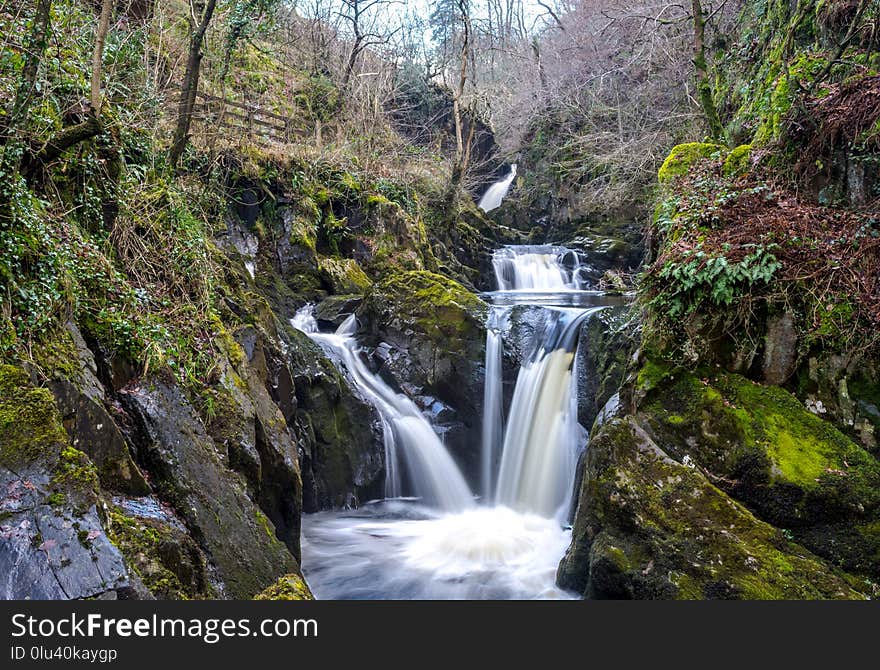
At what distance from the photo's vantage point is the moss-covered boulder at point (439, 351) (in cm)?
948

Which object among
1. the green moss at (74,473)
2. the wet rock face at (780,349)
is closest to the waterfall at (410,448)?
the wet rock face at (780,349)

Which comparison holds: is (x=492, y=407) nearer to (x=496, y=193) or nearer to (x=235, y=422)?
(x=235, y=422)

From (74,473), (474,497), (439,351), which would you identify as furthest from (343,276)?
(74,473)

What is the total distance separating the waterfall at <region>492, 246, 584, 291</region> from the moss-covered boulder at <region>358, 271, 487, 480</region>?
620 centimetres

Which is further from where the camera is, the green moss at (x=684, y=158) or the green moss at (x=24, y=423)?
the green moss at (x=684, y=158)

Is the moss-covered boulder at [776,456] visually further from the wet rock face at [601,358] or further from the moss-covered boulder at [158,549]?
the moss-covered boulder at [158,549]

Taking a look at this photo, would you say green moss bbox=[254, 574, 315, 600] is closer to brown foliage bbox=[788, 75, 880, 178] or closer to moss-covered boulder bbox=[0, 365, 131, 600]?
moss-covered boulder bbox=[0, 365, 131, 600]

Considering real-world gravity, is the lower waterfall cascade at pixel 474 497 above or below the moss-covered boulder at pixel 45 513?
below

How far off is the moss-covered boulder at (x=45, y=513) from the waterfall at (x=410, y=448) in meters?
6.28

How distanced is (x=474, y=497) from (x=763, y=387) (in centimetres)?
499

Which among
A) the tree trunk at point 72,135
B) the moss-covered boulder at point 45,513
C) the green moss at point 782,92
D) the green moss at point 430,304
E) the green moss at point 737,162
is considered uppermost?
the green moss at point 782,92

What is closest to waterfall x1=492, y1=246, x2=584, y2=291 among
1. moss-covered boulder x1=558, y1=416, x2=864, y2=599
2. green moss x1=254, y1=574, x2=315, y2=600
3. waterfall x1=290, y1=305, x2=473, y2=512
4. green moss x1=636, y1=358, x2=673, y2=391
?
waterfall x1=290, y1=305, x2=473, y2=512

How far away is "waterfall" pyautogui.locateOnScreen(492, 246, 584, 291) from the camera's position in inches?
625

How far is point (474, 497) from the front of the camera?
8844 mm
